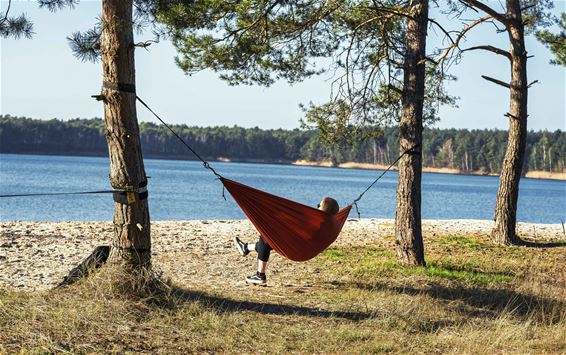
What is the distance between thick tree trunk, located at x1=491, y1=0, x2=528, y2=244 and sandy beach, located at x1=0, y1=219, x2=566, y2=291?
116 centimetres

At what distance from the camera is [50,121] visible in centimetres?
8581

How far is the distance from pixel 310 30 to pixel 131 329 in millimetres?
5381

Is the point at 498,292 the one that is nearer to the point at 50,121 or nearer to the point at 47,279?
the point at 47,279

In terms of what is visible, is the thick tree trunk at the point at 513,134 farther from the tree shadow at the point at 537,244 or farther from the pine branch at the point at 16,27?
the pine branch at the point at 16,27

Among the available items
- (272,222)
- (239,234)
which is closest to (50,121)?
(239,234)

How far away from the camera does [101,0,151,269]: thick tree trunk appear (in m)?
6.19

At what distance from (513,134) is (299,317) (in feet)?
21.0

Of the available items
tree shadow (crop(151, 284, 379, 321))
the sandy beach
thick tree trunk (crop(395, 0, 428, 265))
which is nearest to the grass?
tree shadow (crop(151, 284, 379, 321))

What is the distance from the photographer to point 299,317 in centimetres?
619

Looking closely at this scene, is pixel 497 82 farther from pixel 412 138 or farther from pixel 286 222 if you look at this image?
pixel 286 222

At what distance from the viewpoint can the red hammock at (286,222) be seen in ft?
21.5

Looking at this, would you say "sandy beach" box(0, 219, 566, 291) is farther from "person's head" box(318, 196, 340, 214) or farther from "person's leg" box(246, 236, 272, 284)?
"person's head" box(318, 196, 340, 214)

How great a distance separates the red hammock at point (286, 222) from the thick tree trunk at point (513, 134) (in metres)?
5.33

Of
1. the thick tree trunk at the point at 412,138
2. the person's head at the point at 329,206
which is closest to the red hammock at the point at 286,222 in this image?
the person's head at the point at 329,206
